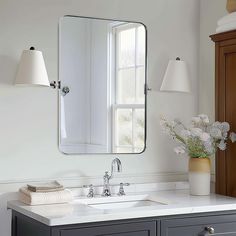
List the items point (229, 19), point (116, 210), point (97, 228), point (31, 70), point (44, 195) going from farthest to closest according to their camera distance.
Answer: point (229, 19) → point (31, 70) → point (44, 195) → point (116, 210) → point (97, 228)

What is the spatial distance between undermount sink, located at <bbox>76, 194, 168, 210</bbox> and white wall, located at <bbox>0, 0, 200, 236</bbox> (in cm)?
20

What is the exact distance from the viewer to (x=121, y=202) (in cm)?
337

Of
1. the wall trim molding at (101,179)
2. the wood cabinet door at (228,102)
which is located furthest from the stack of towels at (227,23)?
the wall trim molding at (101,179)

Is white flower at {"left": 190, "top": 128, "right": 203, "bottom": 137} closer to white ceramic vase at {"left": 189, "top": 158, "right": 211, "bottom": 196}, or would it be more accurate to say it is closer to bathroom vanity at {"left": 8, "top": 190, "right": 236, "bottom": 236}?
white ceramic vase at {"left": 189, "top": 158, "right": 211, "bottom": 196}

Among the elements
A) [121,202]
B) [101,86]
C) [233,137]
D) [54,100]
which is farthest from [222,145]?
[54,100]

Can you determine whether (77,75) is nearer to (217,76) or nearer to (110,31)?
(110,31)

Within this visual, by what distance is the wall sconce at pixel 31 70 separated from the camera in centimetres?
317

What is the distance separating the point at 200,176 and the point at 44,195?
1.01 meters

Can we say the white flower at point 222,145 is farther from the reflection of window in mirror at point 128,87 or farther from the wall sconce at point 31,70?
the wall sconce at point 31,70

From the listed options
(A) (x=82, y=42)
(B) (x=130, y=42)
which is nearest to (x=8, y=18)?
(A) (x=82, y=42)

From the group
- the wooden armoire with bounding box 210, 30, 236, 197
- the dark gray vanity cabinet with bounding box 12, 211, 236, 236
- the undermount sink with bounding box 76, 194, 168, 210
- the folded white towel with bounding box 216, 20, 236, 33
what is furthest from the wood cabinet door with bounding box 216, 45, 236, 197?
the undermount sink with bounding box 76, 194, 168, 210

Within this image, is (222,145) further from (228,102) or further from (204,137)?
(228,102)

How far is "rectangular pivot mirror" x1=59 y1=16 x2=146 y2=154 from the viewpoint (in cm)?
341

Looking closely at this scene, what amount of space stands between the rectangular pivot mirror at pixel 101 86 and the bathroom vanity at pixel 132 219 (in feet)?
1.45
